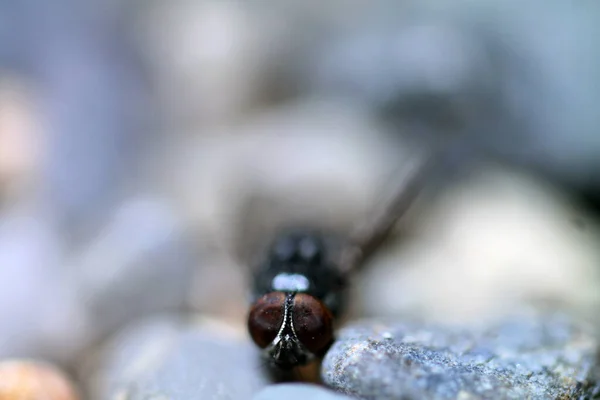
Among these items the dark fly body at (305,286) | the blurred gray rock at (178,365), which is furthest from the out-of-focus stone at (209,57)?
the blurred gray rock at (178,365)

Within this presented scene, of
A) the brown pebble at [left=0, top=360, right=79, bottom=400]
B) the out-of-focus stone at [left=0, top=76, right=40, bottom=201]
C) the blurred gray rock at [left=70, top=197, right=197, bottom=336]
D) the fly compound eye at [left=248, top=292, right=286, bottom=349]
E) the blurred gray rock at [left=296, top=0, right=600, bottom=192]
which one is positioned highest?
the blurred gray rock at [left=296, top=0, right=600, bottom=192]

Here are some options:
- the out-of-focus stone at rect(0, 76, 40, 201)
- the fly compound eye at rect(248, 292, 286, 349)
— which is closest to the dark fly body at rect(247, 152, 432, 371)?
the fly compound eye at rect(248, 292, 286, 349)

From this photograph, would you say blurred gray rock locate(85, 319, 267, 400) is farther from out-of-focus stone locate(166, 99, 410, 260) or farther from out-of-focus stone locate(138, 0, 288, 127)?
out-of-focus stone locate(138, 0, 288, 127)

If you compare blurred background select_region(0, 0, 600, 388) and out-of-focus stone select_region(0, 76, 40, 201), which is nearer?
blurred background select_region(0, 0, 600, 388)

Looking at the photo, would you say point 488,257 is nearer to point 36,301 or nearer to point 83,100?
point 36,301

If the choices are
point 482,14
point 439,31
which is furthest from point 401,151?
point 482,14

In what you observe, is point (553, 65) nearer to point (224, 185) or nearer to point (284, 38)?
point (284, 38)

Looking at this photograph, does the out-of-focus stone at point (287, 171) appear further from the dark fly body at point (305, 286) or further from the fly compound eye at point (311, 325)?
the fly compound eye at point (311, 325)
